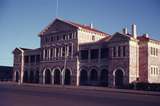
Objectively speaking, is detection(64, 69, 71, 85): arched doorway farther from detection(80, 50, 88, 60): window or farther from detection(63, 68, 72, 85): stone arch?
detection(80, 50, 88, 60): window

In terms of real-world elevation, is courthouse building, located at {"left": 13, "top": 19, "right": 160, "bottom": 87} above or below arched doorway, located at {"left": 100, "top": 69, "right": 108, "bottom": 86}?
above

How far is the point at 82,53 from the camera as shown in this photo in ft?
189

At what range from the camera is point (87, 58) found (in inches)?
2229

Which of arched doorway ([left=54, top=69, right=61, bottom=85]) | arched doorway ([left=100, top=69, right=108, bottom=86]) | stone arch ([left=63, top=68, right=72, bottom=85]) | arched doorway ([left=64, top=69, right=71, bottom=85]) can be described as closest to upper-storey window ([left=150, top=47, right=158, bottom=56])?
arched doorway ([left=100, top=69, right=108, bottom=86])

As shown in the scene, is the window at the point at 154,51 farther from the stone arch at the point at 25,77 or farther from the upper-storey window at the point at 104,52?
the stone arch at the point at 25,77

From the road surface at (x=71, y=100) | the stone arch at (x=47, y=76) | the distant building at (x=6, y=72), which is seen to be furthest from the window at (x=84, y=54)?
the distant building at (x=6, y=72)

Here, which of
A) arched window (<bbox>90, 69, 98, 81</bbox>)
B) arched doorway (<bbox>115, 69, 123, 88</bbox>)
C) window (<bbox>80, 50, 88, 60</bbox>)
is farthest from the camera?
window (<bbox>80, 50, 88, 60</bbox>)

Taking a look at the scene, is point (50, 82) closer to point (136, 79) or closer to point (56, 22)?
point (56, 22)

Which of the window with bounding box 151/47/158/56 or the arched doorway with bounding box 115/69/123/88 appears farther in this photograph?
the window with bounding box 151/47/158/56

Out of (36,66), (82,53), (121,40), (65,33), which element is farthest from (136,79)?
(36,66)

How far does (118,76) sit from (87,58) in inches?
329

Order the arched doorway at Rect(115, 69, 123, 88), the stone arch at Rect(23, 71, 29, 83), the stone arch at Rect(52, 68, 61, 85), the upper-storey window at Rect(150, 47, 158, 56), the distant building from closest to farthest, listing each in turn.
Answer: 1. the arched doorway at Rect(115, 69, 123, 88)
2. the upper-storey window at Rect(150, 47, 158, 56)
3. the stone arch at Rect(52, 68, 61, 85)
4. the stone arch at Rect(23, 71, 29, 83)
5. the distant building

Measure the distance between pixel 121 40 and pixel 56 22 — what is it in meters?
18.5

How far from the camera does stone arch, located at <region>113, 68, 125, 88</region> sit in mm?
50000
